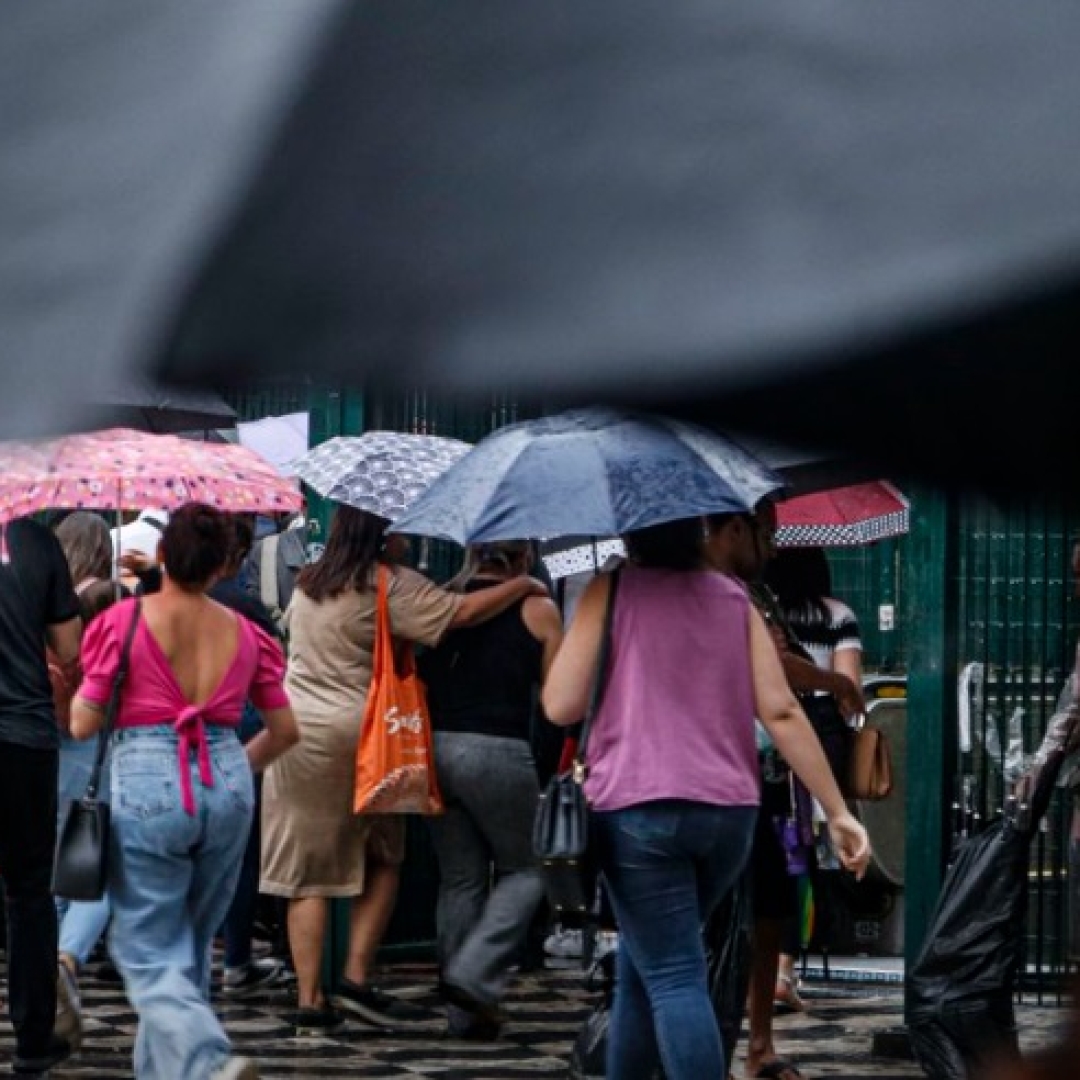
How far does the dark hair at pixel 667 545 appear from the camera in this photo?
6.89 m

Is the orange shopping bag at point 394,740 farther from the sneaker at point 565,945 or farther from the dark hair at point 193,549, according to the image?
the sneaker at point 565,945

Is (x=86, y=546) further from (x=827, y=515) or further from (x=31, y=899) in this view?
(x=827, y=515)

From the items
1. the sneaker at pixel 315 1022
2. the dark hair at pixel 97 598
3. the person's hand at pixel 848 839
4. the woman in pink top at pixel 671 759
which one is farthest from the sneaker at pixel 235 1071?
the dark hair at pixel 97 598

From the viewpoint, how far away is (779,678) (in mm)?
6934

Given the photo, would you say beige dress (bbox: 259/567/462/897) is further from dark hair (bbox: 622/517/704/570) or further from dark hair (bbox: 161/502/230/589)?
dark hair (bbox: 622/517/704/570)

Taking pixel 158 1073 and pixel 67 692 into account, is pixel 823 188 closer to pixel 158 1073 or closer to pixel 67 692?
pixel 158 1073

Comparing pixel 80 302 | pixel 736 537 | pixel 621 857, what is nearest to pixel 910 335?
pixel 80 302

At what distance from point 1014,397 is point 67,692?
8.67 metres

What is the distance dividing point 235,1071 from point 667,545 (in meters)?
1.94

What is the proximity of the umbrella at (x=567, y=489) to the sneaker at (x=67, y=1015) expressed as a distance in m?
1.97

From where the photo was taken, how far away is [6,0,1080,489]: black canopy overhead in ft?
3.48

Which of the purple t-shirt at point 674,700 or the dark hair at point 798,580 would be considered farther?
the dark hair at point 798,580

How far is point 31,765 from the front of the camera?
8.34 metres

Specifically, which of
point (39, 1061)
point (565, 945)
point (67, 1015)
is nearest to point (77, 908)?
point (67, 1015)
